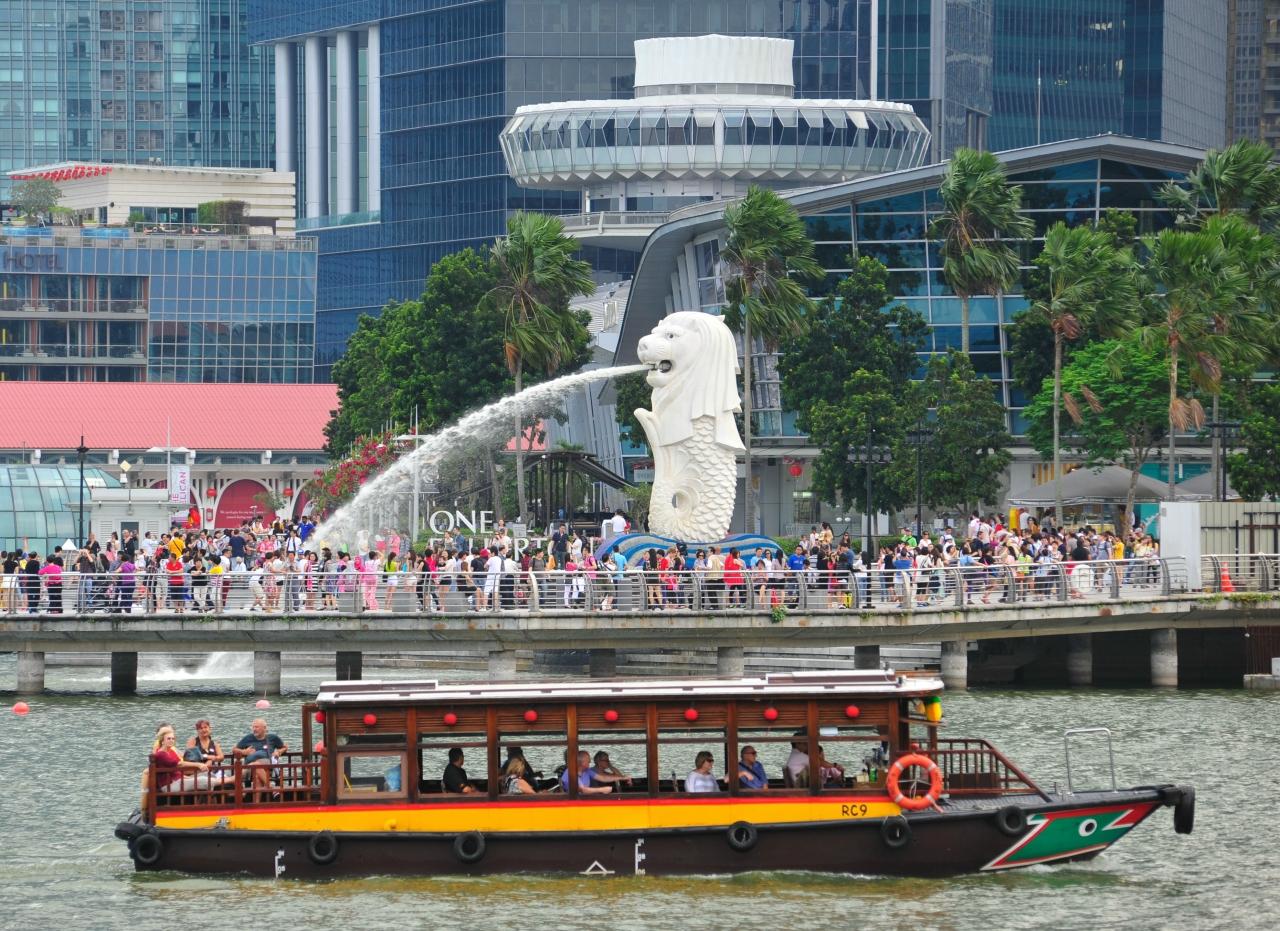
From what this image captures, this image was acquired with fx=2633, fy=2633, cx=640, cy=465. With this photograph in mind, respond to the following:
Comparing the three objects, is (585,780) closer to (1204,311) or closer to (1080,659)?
(1080,659)

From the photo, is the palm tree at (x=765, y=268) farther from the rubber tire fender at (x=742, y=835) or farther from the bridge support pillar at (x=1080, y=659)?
the rubber tire fender at (x=742, y=835)

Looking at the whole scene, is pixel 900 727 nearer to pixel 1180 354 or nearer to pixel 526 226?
pixel 1180 354

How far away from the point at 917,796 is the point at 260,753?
854cm

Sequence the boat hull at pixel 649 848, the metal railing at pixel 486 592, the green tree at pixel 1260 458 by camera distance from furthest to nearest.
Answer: the green tree at pixel 1260 458, the metal railing at pixel 486 592, the boat hull at pixel 649 848

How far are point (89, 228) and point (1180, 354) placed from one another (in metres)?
121

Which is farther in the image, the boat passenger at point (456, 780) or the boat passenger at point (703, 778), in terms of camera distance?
the boat passenger at point (456, 780)

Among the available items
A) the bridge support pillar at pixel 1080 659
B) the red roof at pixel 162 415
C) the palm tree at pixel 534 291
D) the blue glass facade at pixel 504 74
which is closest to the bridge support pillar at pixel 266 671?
the bridge support pillar at pixel 1080 659

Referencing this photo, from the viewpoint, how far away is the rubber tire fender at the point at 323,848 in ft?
110

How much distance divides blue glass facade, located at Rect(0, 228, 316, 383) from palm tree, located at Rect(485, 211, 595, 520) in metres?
92.4

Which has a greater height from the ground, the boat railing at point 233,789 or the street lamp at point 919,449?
the street lamp at point 919,449

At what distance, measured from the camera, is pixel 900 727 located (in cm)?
3359

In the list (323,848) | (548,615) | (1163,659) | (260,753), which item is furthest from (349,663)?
(323,848)

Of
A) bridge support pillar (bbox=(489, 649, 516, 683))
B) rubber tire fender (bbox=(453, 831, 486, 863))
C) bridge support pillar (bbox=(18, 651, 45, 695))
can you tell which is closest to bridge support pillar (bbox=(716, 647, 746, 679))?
bridge support pillar (bbox=(489, 649, 516, 683))

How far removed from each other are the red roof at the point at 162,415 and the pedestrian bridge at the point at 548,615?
2740 inches
